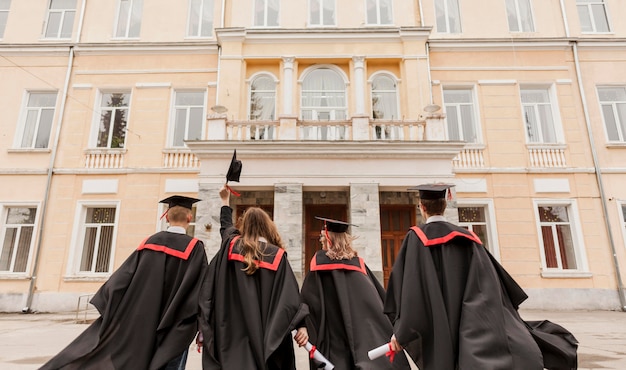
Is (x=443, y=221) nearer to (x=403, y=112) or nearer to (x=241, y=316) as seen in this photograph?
(x=241, y=316)

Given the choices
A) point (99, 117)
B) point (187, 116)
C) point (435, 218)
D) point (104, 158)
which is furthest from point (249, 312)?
point (99, 117)

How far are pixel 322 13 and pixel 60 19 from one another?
1063 cm

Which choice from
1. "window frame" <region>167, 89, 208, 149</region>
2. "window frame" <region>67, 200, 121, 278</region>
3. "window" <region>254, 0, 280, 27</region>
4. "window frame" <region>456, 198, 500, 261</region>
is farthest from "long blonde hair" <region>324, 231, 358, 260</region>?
"window" <region>254, 0, 280, 27</region>

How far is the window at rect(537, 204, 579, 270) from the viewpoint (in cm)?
1222

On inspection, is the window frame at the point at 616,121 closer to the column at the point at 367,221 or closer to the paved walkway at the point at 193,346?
the paved walkway at the point at 193,346

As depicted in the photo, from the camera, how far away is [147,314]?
3.38 metres

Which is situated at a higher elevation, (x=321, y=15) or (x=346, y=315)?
(x=321, y=15)

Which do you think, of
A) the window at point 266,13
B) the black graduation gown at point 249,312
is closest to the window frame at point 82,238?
the window at point 266,13

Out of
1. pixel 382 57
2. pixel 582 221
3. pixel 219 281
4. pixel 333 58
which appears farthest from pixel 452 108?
pixel 219 281

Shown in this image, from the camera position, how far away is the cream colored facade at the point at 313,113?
12.1m

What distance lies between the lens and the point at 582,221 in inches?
484

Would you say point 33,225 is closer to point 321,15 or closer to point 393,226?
point 393,226

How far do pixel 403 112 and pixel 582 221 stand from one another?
7011 millimetres

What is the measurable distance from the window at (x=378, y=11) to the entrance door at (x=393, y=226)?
23.9ft
